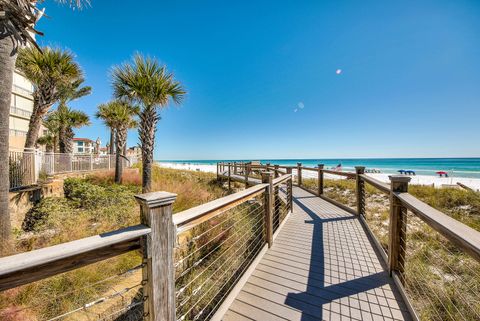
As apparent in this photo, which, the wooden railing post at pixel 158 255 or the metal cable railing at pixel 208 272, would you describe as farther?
the metal cable railing at pixel 208 272

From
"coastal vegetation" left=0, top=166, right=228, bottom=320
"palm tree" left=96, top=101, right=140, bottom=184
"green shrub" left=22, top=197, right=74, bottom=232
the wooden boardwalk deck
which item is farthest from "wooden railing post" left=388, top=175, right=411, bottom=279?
"palm tree" left=96, top=101, right=140, bottom=184

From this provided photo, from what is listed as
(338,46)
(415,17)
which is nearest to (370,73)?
(338,46)

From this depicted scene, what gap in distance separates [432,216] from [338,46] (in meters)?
14.9

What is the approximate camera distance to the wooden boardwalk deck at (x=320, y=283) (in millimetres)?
2025

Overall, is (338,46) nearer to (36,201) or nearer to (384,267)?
(384,267)

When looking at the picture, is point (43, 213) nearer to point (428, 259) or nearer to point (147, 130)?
point (147, 130)

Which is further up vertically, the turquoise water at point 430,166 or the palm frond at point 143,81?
the palm frond at point 143,81

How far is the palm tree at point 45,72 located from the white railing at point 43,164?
4.47 ft

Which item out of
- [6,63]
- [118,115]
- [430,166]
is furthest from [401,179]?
[430,166]

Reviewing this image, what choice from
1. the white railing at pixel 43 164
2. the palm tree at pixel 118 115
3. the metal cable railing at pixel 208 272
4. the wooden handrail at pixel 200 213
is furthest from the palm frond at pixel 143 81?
the wooden handrail at pixel 200 213

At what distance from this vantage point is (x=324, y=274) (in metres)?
2.67

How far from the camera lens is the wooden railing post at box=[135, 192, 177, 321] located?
117 cm

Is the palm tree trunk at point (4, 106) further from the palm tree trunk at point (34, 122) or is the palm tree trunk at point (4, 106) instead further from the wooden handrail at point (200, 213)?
the palm tree trunk at point (34, 122)

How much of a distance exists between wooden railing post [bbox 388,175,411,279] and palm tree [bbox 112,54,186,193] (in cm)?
754
